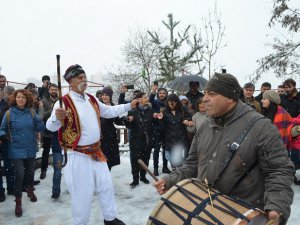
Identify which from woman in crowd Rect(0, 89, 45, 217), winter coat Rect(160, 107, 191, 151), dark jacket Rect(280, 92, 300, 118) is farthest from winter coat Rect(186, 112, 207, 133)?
woman in crowd Rect(0, 89, 45, 217)

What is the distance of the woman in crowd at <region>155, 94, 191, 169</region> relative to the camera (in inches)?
263

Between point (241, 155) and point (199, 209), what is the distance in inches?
18.4

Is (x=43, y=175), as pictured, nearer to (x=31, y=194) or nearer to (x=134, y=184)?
(x=31, y=194)

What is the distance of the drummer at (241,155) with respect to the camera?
2033mm

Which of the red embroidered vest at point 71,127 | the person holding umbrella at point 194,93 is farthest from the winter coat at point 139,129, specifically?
the red embroidered vest at point 71,127

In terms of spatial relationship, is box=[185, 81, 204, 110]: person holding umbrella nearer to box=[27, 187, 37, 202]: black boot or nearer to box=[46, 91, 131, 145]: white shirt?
box=[46, 91, 131, 145]: white shirt

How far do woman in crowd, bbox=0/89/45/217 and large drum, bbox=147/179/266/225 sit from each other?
3.67m

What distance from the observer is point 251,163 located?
2148mm

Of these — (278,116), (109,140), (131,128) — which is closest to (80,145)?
(109,140)

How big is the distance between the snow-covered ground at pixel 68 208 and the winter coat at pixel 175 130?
1.05 metres

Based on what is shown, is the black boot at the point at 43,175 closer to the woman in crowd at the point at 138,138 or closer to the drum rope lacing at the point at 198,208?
the woman in crowd at the point at 138,138

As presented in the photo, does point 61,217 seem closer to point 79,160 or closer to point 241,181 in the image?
point 79,160

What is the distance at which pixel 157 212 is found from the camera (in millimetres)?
2209

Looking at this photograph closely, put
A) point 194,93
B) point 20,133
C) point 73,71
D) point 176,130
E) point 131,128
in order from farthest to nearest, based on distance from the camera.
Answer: point 194,93 → point 176,130 → point 131,128 → point 20,133 → point 73,71
